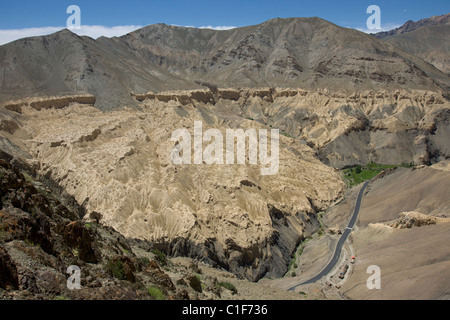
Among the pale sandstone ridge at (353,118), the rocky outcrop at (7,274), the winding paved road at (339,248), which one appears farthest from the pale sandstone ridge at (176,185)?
the rocky outcrop at (7,274)

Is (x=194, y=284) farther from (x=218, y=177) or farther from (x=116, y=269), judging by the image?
(x=218, y=177)

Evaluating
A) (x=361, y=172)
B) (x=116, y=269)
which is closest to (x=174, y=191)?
(x=116, y=269)

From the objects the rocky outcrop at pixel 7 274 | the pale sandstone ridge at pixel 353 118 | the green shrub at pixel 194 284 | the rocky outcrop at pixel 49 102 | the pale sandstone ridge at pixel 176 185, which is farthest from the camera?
the pale sandstone ridge at pixel 353 118

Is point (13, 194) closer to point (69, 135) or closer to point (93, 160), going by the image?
point (93, 160)

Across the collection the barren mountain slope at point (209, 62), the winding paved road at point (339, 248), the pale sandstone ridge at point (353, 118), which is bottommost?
the winding paved road at point (339, 248)

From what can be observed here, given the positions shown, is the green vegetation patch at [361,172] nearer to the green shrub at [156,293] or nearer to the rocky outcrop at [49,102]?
the rocky outcrop at [49,102]
